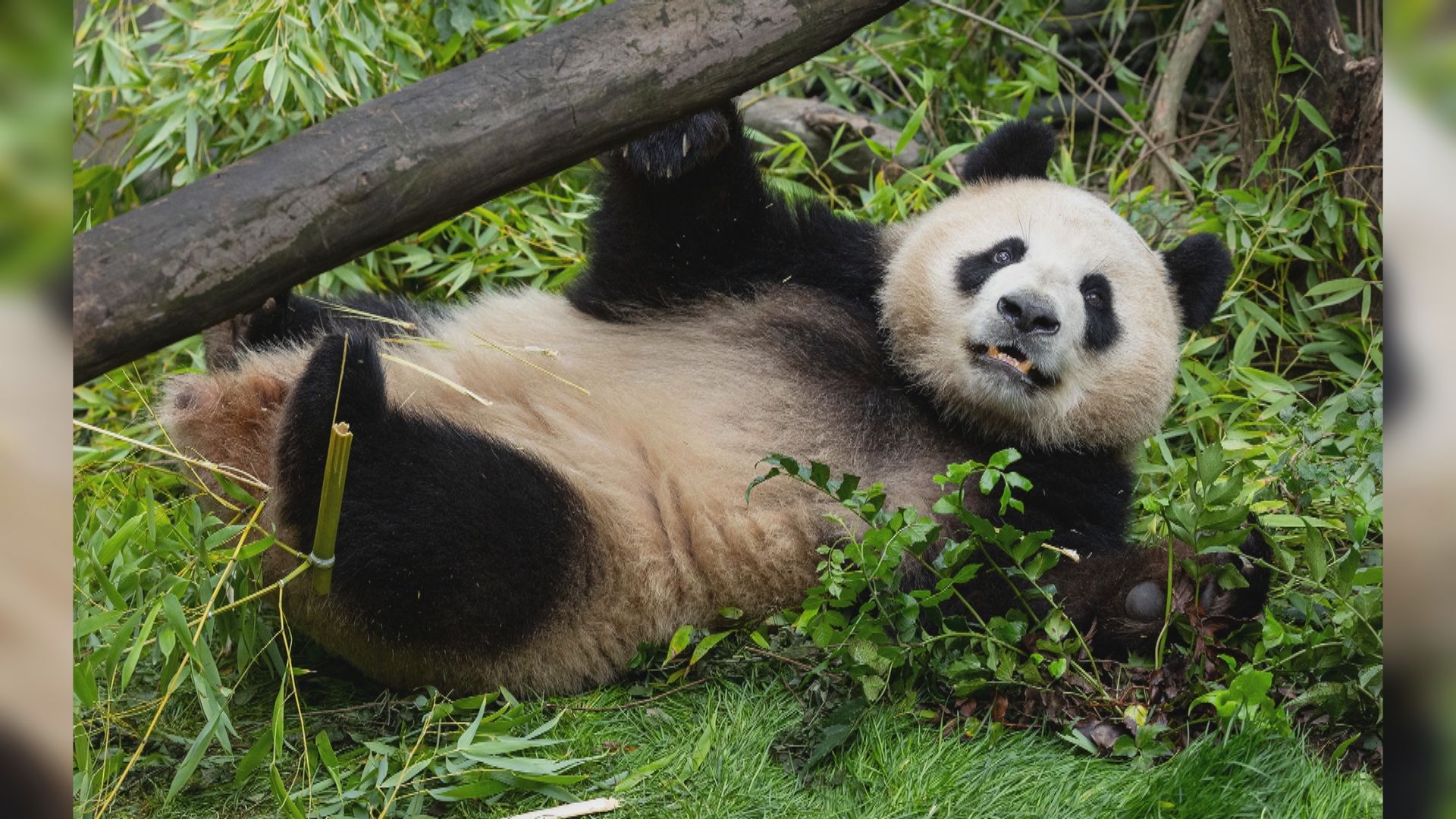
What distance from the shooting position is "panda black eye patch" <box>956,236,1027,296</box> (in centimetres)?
396

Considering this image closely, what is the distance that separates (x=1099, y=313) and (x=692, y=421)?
130 cm

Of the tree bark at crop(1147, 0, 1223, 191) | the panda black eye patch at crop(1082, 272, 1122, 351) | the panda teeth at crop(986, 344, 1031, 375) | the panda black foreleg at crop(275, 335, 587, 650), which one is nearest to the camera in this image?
the panda black foreleg at crop(275, 335, 587, 650)

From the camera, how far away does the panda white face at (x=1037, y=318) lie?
3801 mm

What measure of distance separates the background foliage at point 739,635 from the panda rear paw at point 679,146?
48.3 inches

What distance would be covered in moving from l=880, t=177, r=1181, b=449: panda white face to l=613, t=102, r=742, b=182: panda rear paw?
746 millimetres

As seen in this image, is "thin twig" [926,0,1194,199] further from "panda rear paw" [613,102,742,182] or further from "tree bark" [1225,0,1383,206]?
"panda rear paw" [613,102,742,182]

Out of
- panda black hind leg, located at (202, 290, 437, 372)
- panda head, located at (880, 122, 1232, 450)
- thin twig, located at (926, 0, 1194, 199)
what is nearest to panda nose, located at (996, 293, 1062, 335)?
panda head, located at (880, 122, 1232, 450)

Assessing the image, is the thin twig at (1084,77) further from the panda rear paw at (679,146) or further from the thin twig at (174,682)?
the thin twig at (174,682)

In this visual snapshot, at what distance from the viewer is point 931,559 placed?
→ 12.0ft

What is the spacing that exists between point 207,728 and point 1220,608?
2.61 meters

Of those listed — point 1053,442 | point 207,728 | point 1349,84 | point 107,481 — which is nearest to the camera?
point 207,728

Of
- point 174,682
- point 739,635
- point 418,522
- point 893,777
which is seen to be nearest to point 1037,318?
point 739,635

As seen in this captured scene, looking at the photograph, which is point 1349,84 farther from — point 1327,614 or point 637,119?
point 637,119
